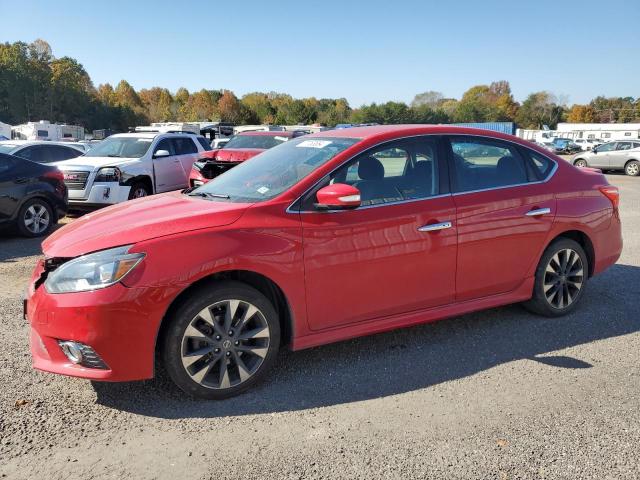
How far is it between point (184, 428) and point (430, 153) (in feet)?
8.50

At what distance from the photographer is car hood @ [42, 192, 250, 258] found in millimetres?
3141

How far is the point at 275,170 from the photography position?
4.01 meters

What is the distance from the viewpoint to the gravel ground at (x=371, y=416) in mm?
2668

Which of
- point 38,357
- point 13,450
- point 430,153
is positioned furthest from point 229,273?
point 430,153

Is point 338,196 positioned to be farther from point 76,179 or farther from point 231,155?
point 76,179

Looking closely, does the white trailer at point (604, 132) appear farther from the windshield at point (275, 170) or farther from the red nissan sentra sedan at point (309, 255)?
the windshield at point (275, 170)

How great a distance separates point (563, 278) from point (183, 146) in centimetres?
951

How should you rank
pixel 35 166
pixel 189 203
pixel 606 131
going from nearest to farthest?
1. pixel 189 203
2. pixel 35 166
3. pixel 606 131

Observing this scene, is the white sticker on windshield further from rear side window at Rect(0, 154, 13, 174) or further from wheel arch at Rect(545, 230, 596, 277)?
rear side window at Rect(0, 154, 13, 174)

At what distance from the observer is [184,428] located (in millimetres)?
3002

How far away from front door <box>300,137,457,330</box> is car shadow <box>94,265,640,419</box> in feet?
1.25

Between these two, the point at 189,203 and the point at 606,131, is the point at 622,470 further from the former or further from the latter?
the point at 606,131

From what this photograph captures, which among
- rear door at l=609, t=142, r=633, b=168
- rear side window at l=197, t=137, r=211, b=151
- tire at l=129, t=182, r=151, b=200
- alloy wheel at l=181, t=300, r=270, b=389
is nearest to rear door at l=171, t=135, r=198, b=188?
rear side window at l=197, t=137, r=211, b=151

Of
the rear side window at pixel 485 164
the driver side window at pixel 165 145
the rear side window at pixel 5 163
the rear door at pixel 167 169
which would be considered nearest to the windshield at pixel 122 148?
the driver side window at pixel 165 145
